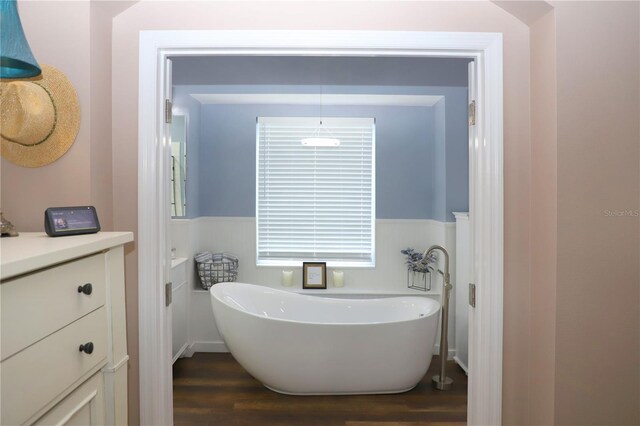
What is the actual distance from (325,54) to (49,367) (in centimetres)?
143

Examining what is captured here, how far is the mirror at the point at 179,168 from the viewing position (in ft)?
12.4

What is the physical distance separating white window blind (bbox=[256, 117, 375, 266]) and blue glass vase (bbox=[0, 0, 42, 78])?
301 centimetres

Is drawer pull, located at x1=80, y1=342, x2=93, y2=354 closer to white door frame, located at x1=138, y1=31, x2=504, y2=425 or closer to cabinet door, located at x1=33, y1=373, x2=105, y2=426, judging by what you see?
cabinet door, located at x1=33, y1=373, x2=105, y2=426

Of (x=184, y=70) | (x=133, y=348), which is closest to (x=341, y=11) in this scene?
(x=133, y=348)

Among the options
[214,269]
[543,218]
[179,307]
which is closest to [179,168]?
[214,269]

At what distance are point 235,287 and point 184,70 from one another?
5.77 ft

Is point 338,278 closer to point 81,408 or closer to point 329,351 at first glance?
point 329,351

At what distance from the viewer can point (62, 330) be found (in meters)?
1.09

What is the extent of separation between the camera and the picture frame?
4070mm

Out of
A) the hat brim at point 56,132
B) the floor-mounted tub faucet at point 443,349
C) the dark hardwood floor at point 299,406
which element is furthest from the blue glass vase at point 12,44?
the floor-mounted tub faucet at point 443,349

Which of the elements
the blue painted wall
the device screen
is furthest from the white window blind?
the device screen

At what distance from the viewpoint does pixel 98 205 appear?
170cm

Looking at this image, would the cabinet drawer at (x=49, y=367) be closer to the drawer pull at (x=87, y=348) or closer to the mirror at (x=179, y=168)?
the drawer pull at (x=87, y=348)

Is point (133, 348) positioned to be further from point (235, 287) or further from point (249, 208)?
point (249, 208)
